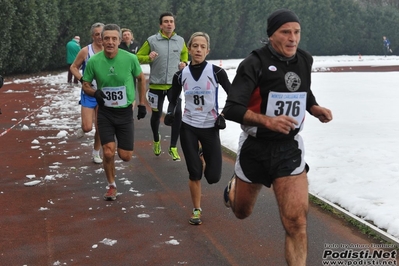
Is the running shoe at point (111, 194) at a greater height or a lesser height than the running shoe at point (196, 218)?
lesser

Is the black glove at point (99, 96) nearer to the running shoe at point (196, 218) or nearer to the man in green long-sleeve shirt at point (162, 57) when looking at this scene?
the running shoe at point (196, 218)

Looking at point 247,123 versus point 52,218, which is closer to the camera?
point 247,123

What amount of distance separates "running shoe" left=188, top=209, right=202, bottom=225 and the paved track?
76 millimetres

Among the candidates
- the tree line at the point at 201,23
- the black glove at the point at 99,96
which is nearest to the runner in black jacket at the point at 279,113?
the black glove at the point at 99,96

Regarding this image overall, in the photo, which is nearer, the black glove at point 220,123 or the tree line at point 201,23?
the black glove at point 220,123

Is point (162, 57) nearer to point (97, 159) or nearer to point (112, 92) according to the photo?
point (97, 159)

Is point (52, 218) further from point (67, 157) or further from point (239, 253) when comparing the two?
point (67, 157)

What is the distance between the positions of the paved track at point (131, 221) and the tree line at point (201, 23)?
2064cm

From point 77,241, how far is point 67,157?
458cm

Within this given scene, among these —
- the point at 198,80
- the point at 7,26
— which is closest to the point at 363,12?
the point at 7,26

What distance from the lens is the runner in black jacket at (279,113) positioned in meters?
4.43

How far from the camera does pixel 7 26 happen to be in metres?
28.5

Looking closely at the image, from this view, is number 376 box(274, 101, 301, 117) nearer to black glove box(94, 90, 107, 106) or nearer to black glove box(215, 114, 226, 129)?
black glove box(215, 114, 226, 129)

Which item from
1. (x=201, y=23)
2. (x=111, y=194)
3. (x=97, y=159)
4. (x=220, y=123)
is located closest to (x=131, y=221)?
(x=111, y=194)
